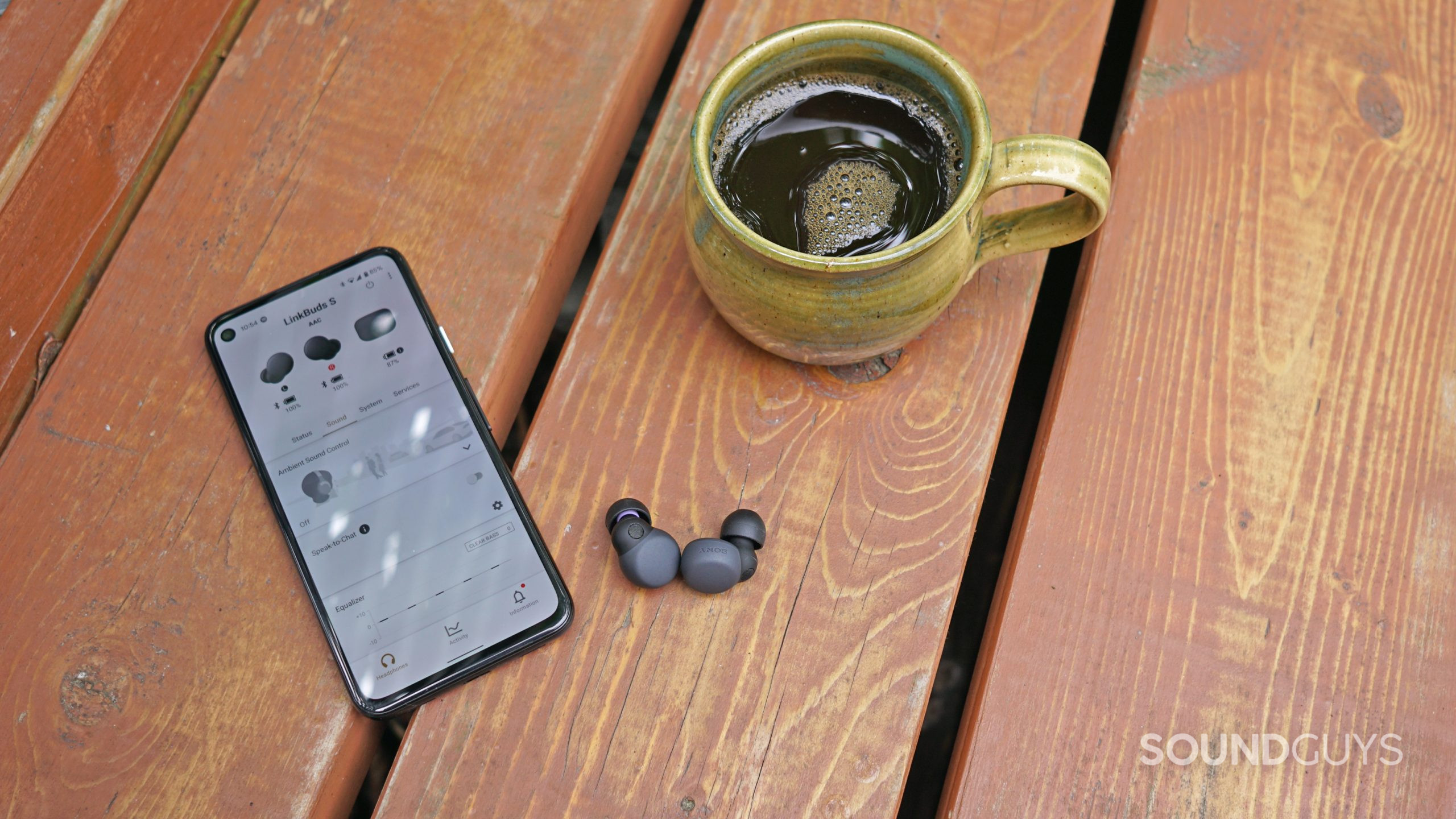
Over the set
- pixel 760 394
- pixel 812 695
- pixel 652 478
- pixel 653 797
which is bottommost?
pixel 653 797

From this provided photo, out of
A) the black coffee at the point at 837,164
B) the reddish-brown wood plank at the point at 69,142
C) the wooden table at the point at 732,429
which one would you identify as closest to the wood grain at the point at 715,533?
the wooden table at the point at 732,429

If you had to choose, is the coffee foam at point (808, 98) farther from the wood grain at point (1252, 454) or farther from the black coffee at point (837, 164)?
the wood grain at point (1252, 454)

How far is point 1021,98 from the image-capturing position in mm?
931

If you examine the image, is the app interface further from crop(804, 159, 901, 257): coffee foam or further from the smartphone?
crop(804, 159, 901, 257): coffee foam

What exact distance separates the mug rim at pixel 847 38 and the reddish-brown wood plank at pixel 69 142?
1.86 feet

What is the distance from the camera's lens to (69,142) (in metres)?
0.82

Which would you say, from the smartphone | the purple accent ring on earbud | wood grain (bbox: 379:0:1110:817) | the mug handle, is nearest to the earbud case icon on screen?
the smartphone

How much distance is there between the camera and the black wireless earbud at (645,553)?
746 millimetres

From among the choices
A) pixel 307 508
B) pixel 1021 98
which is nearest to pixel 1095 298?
pixel 1021 98

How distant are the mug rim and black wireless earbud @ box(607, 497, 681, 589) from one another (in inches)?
9.4

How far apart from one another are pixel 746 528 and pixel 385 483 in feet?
1.06

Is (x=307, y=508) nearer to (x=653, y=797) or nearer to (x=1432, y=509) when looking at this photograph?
(x=653, y=797)

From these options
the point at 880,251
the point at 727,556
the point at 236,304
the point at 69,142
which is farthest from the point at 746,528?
the point at 69,142

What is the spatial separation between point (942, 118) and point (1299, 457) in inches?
17.5
